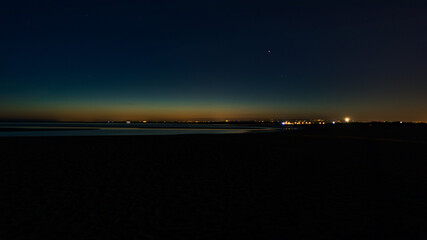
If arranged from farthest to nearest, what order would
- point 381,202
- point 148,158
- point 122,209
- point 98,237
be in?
point 148,158
point 381,202
point 122,209
point 98,237

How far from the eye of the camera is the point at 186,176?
12688 mm

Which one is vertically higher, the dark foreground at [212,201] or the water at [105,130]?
the water at [105,130]

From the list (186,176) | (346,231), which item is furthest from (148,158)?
(346,231)

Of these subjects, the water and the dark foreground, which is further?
the water

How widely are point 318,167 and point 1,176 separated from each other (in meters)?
12.5

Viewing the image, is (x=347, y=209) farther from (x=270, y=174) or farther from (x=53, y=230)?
(x=53, y=230)

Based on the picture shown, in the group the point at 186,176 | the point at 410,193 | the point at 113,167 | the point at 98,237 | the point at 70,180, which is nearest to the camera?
the point at 98,237

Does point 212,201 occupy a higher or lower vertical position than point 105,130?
lower

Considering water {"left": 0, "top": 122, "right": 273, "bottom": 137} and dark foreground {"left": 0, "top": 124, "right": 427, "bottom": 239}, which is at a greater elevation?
water {"left": 0, "top": 122, "right": 273, "bottom": 137}

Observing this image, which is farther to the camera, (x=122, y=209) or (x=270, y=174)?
(x=270, y=174)

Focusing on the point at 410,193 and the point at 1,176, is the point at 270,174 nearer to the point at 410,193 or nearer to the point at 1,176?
the point at 410,193

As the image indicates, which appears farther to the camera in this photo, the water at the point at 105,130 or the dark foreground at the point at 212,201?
the water at the point at 105,130

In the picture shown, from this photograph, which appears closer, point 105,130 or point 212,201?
point 212,201

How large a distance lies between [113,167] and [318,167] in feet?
29.4
